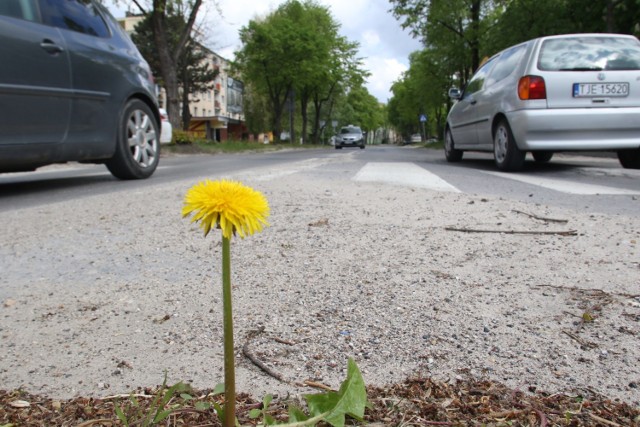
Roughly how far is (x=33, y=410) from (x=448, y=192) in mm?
3314

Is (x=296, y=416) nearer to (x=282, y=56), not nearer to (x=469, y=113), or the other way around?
(x=469, y=113)

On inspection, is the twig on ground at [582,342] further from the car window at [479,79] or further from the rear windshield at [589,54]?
the car window at [479,79]

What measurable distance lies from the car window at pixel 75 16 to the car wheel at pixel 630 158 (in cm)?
664

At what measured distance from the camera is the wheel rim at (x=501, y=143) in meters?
6.37

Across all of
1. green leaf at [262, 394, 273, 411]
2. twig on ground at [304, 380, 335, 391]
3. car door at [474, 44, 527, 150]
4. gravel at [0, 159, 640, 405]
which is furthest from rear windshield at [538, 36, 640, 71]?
green leaf at [262, 394, 273, 411]

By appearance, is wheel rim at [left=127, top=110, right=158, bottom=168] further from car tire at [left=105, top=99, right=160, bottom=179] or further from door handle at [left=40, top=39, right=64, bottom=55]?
door handle at [left=40, top=39, right=64, bottom=55]

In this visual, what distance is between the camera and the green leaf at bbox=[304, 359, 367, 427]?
2.92ft

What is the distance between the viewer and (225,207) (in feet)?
2.44

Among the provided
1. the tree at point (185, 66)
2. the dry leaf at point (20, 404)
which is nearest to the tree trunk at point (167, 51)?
the dry leaf at point (20, 404)

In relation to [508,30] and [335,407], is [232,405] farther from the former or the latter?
[508,30]

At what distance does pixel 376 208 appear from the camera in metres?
3.12

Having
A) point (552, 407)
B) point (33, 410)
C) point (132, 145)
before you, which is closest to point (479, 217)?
point (552, 407)

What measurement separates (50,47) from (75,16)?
0.66 m

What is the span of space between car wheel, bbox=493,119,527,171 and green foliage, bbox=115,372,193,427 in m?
5.91
